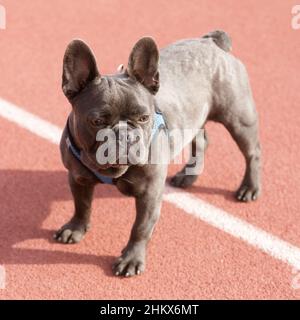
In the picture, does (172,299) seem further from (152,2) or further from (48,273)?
(152,2)

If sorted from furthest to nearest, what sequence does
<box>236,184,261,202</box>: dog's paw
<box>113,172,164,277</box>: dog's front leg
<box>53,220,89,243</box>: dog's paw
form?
<box>236,184,261,202</box>: dog's paw < <box>53,220,89,243</box>: dog's paw < <box>113,172,164,277</box>: dog's front leg

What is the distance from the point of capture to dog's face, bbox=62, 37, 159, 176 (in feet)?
11.3

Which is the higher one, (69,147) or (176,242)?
(69,147)

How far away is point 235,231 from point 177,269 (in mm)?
608

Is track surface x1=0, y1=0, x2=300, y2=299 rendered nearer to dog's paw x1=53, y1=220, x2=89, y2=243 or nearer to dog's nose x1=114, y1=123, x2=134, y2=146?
dog's paw x1=53, y1=220, x2=89, y2=243

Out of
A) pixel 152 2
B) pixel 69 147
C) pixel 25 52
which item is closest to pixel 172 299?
pixel 69 147

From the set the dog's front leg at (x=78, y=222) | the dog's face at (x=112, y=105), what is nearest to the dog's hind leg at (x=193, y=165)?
the dog's front leg at (x=78, y=222)

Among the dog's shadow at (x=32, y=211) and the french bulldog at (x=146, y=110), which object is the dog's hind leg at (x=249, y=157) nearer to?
the french bulldog at (x=146, y=110)

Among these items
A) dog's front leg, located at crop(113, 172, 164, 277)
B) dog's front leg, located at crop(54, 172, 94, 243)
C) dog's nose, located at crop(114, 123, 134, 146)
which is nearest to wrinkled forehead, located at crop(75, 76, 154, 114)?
dog's nose, located at crop(114, 123, 134, 146)

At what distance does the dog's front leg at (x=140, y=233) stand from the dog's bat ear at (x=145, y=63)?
70cm

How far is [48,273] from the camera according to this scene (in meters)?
4.13

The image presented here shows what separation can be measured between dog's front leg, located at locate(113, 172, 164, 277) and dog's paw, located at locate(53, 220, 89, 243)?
39 centimetres

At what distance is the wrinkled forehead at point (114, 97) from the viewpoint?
3.46 metres

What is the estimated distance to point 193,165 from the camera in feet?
17.0
